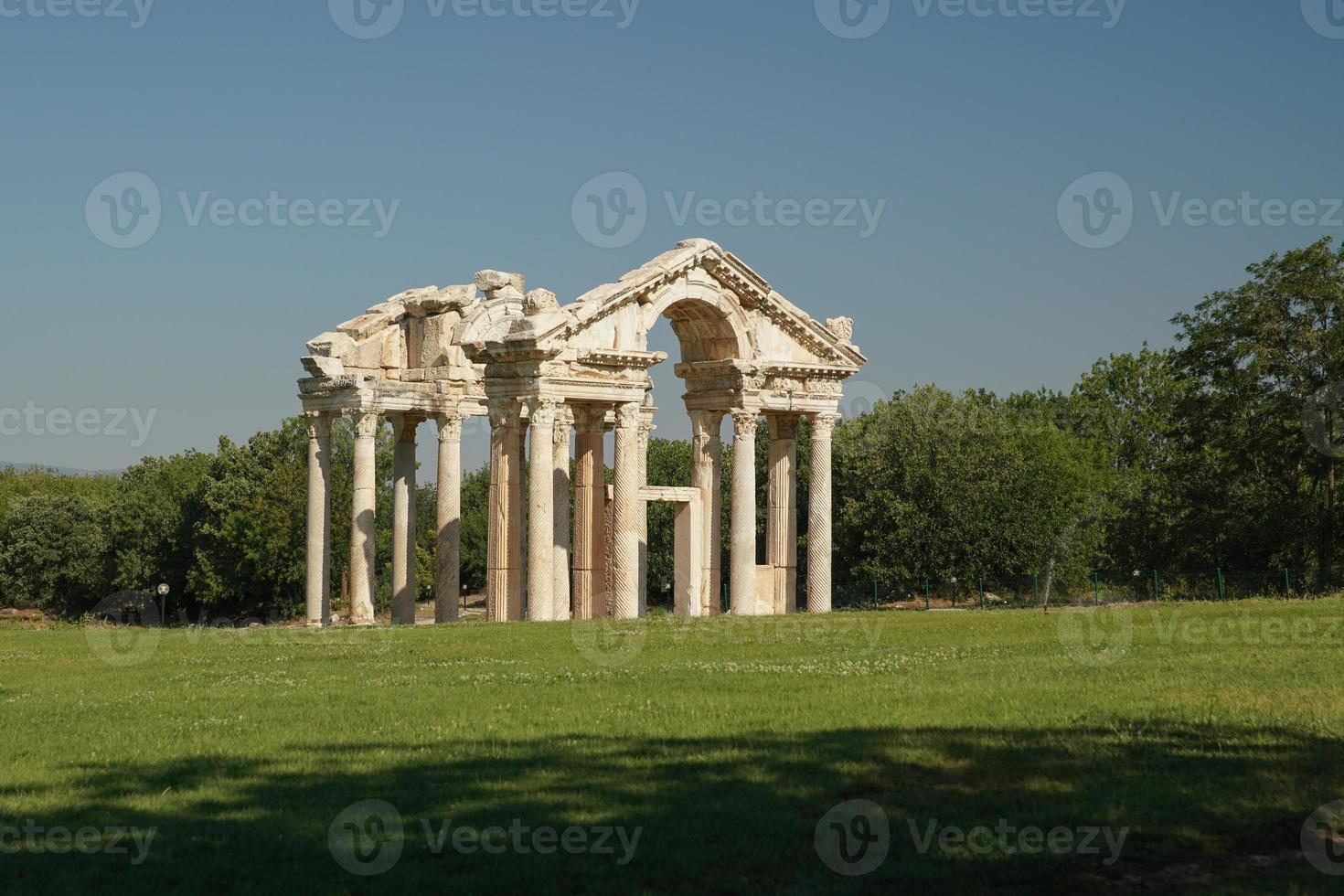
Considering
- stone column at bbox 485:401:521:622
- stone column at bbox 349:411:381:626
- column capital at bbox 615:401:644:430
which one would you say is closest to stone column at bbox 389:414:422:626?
stone column at bbox 349:411:381:626

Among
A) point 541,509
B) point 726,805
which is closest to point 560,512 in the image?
point 541,509

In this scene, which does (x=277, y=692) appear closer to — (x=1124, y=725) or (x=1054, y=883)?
(x=1124, y=725)

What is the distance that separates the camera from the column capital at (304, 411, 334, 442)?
43.7 meters

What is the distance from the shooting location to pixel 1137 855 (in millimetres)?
12172

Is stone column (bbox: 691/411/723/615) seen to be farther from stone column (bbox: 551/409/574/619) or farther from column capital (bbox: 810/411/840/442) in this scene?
stone column (bbox: 551/409/574/619)

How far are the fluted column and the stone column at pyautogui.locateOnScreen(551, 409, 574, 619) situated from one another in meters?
1.29

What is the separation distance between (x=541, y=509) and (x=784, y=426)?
9.05 metres

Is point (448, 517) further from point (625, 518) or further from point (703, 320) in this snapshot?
point (703, 320)

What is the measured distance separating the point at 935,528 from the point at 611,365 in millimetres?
34838

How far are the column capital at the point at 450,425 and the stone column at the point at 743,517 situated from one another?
845 cm

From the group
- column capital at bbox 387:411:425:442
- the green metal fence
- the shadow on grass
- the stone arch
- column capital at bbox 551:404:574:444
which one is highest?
the stone arch

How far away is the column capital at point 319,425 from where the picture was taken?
43.7m

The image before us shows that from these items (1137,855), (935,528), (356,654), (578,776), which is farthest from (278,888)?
(935,528)

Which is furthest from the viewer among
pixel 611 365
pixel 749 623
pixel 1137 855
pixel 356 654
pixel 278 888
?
pixel 611 365
